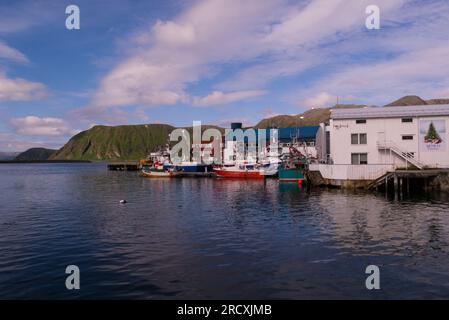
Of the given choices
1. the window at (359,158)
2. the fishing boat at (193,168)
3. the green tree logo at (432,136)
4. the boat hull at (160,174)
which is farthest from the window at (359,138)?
the fishing boat at (193,168)

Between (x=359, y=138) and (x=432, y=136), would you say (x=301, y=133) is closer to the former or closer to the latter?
(x=359, y=138)

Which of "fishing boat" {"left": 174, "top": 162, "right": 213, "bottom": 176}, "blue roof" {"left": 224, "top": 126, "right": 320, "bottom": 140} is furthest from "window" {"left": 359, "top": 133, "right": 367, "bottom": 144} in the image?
"fishing boat" {"left": 174, "top": 162, "right": 213, "bottom": 176}

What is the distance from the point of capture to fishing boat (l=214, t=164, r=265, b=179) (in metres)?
90.2

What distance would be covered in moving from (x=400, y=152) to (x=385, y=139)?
112 inches

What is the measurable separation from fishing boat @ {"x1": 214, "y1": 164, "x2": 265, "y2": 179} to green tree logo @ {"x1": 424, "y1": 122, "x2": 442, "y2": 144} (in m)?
41.0

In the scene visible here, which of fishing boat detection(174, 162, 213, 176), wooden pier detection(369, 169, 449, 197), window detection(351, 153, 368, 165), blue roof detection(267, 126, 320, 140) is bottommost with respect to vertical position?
wooden pier detection(369, 169, 449, 197)

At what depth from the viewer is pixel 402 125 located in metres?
54.7

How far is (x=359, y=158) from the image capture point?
55.8m

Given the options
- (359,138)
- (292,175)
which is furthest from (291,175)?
(359,138)

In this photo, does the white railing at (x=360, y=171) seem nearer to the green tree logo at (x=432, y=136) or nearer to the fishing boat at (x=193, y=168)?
the green tree logo at (x=432, y=136)

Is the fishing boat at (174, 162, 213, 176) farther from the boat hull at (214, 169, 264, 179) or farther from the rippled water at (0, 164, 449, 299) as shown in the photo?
the rippled water at (0, 164, 449, 299)

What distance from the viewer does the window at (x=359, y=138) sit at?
182ft
